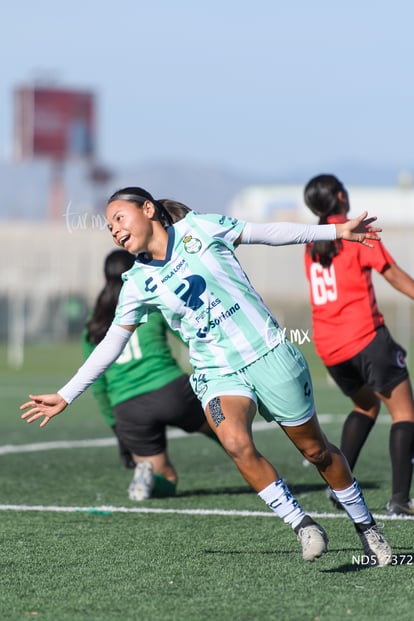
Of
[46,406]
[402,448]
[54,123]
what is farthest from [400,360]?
[54,123]

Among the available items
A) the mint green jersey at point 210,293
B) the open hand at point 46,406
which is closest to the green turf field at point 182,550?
the open hand at point 46,406

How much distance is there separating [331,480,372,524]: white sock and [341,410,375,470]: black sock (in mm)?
2424

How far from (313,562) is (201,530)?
127 centimetres

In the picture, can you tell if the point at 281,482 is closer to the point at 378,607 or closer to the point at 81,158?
the point at 378,607

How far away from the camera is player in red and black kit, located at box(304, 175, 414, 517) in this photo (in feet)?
27.4

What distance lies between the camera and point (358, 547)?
6965 mm

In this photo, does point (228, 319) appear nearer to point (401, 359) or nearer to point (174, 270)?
point (174, 270)

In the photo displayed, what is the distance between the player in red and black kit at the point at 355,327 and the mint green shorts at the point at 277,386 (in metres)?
2.11

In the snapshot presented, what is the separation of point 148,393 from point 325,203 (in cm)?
191

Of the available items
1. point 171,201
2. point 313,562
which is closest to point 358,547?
point 313,562

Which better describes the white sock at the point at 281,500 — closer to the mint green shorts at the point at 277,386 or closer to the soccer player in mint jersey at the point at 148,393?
the mint green shorts at the point at 277,386

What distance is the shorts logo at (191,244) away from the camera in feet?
20.4

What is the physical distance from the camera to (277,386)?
622cm

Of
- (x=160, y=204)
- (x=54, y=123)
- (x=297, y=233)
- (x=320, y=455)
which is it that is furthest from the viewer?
(x=54, y=123)
